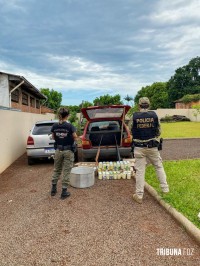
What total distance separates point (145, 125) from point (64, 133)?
1652mm

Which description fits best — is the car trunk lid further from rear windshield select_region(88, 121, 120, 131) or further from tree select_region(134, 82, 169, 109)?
tree select_region(134, 82, 169, 109)

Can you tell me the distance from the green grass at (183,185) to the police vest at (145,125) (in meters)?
1.21

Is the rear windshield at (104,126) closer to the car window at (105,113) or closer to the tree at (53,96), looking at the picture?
the car window at (105,113)

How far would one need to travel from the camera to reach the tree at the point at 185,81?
6588 cm

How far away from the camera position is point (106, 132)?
8438 mm

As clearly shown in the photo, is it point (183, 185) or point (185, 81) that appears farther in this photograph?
point (185, 81)

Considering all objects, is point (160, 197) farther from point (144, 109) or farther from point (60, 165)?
point (60, 165)

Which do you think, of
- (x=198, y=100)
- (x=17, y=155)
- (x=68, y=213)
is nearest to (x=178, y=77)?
(x=198, y=100)

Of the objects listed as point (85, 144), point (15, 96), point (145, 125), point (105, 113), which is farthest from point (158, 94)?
point (145, 125)

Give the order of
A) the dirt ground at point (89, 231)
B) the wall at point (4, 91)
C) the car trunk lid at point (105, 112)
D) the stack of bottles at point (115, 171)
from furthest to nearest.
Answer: the wall at point (4, 91), the car trunk lid at point (105, 112), the stack of bottles at point (115, 171), the dirt ground at point (89, 231)

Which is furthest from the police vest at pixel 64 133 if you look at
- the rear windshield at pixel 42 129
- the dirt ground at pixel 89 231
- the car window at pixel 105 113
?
the rear windshield at pixel 42 129

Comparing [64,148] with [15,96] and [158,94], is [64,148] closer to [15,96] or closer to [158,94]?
[15,96]

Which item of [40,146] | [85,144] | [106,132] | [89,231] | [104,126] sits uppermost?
[104,126]

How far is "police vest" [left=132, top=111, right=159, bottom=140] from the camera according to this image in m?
4.76
